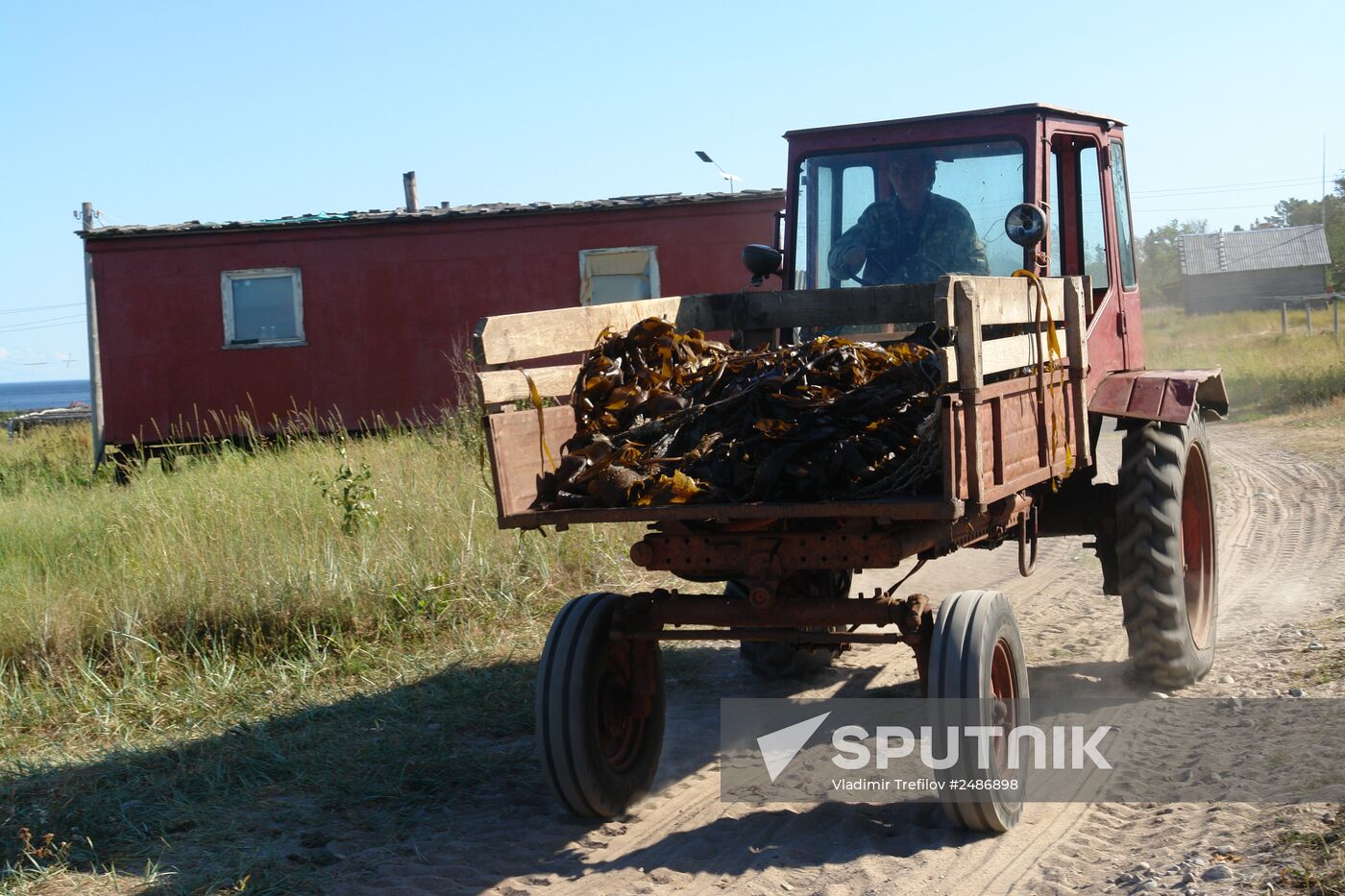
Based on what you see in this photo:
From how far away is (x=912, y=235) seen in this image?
247 inches

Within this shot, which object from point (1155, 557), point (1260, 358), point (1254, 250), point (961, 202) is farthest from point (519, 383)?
point (1254, 250)

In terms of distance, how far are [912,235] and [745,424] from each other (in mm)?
2281

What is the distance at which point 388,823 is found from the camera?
15.4 feet

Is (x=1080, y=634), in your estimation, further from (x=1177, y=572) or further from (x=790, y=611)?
(x=790, y=611)

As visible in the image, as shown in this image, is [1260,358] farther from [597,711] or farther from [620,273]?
[597,711]

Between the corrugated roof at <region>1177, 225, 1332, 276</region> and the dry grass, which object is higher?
the corrugated roof at <region>1177, 225, 1332, 276</region>

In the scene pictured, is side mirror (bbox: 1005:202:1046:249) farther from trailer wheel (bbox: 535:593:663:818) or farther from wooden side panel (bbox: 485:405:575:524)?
trailer wheel (bbox: 535:593:663:818)

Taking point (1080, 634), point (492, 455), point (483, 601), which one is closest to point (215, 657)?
point (483, 601)

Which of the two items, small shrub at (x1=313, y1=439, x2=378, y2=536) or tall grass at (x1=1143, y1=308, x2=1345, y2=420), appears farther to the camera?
tall grass at (x1=1143, y1=308, x2=1345, y2=420)

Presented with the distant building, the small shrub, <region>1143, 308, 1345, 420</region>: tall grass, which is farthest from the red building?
the distant building

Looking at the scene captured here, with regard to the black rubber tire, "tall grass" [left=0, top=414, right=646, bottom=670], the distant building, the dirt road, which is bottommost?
the dirt road

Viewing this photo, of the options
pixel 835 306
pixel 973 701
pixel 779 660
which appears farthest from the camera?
pixel 779 660

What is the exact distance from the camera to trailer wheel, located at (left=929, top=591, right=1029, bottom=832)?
4.11 m

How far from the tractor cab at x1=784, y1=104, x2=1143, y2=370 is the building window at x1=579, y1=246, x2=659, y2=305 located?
9.65 meters
